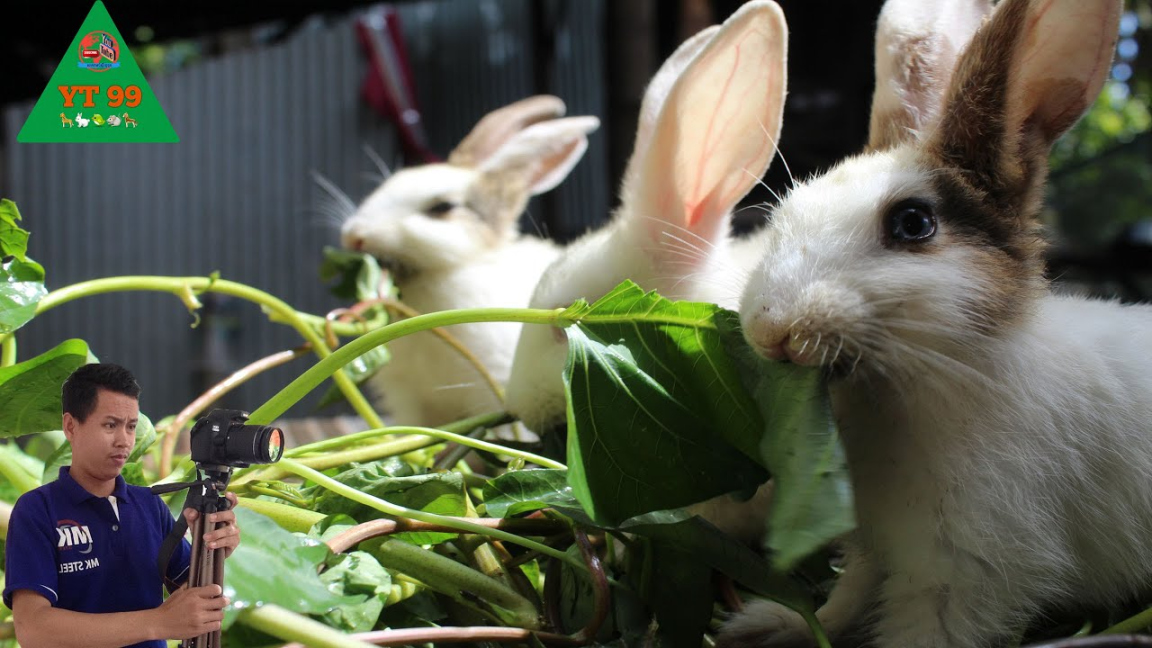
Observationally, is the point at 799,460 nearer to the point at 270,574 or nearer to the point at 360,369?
the point at 270,574

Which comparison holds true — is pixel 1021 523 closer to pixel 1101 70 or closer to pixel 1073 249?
pixel 1101 70

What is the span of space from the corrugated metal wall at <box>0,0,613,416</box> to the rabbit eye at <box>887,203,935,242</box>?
191 centimetres

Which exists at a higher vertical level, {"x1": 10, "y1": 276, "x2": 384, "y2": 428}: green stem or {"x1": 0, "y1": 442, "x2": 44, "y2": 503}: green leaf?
{"x1": 10, "y1": 276, "x2": 384, "y2": 428}: green stem

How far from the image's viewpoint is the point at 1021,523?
0.51 metres

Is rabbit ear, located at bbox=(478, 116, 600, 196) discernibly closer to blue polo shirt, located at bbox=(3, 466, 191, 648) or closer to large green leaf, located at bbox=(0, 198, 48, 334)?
large green leaf, located at bbox=(0, 198, 48, 334)

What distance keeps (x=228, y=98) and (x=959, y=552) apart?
267 cm

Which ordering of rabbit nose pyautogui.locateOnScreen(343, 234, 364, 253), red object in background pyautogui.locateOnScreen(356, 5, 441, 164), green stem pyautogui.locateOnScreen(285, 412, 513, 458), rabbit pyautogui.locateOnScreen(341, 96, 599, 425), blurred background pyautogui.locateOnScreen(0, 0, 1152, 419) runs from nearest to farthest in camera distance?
green stem pyautogui.locateOnScreen(285, 412, 513, 458), rabbit pyautogui.locateOnScreen(341, 96, 599, 425), rabbit nose pyautogui.locateOnScreen(343, 234, 364, 253), blurred background pyautogui.locateOnScreen(0, 0, 1152, 419), red object in background pyautogui.locateOnScreen(356, 5, 441, 164)

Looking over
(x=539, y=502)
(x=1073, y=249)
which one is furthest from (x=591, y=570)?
(x=1073, y=249)

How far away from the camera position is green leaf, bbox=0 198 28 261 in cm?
58

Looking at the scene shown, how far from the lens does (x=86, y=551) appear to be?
1.15ft

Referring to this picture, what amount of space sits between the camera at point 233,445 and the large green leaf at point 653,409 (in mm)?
157

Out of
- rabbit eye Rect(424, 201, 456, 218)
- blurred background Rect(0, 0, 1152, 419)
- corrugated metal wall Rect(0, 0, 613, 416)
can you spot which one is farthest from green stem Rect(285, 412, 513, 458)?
corrugated metal wall Rect(0, 0, 613, 416)

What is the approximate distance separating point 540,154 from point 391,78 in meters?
1.50

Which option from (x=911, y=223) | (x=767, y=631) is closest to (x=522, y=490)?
(x=767, y=631)
